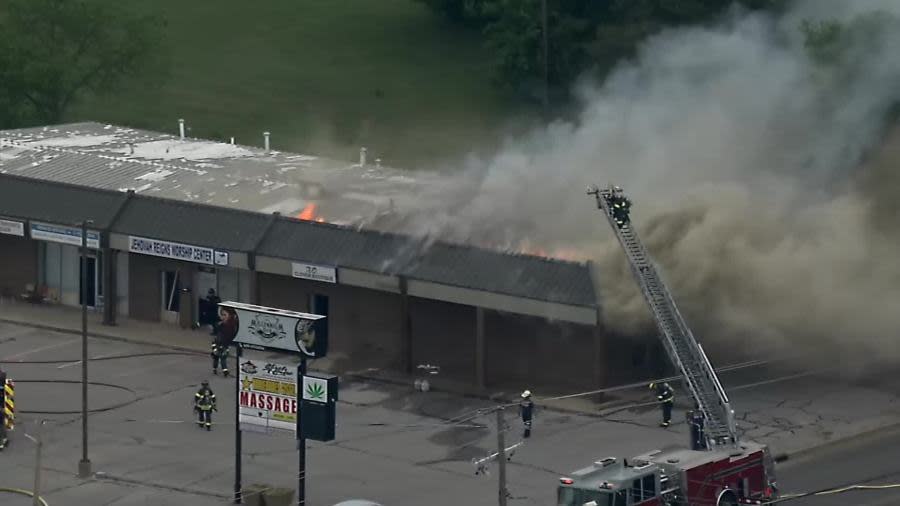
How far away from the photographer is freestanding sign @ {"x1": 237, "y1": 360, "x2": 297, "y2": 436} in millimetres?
47875

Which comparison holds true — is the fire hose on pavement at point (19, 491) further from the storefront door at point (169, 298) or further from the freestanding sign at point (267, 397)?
the storefront door at point (169, 298)

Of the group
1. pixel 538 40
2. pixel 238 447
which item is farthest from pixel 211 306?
pixel 538 40

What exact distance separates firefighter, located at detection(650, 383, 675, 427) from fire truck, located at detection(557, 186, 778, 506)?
2.10 meters

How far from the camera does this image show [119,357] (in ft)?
201

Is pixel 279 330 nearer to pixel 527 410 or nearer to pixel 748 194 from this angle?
pixel 527 410

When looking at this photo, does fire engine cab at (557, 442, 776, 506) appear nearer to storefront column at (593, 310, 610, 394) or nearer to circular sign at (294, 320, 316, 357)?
circular sign at (294, 320, 316, 357)

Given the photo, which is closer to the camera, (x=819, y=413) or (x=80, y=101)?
(x=819, y=413)

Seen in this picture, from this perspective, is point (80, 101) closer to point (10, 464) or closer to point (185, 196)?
point (185, 196)

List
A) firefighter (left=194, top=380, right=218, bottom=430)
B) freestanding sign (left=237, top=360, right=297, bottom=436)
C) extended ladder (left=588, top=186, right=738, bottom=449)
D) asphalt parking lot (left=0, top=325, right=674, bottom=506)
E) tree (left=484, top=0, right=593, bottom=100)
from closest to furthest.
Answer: extended ladder (left=588, top=186, right=738, bottom=449) < freestanding sign (left=237, top=360, right=297, bottom=436) < asphalt parking lot (left=0, top=325, right=674, bottom=506) < firefighter (left=194, top=380, right=218, bottom=430) < tree (left=484, top=0, right=593, bottom=100)

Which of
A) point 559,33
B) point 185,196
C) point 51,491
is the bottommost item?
point 51,491

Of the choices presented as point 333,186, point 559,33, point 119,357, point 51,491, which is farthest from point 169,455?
point 559,33

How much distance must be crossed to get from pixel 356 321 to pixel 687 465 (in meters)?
17.3

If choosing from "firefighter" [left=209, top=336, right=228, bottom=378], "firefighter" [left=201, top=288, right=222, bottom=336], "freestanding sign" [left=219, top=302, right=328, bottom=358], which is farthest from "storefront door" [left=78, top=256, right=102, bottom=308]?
"freestanding sign" [left=219, top=302, right=328, bottom=358]

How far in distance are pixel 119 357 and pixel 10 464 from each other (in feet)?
34.1
